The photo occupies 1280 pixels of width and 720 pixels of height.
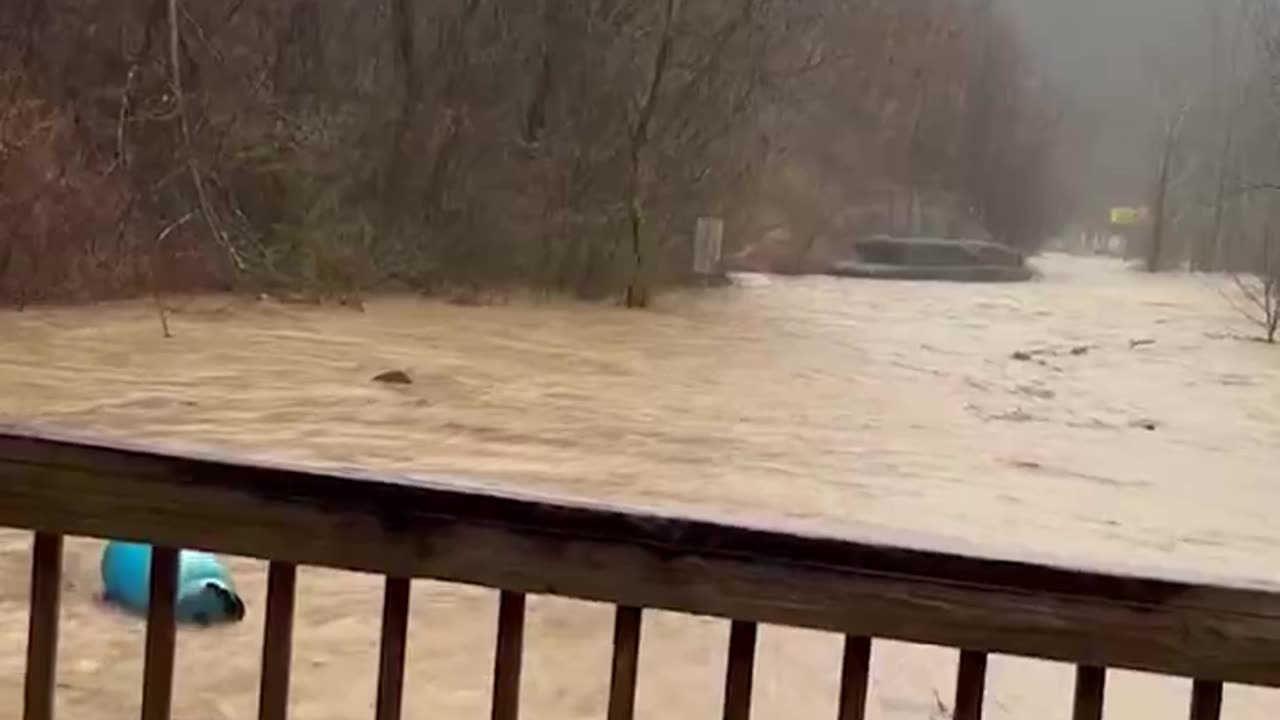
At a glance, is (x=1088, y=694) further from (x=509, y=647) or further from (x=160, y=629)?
(x=160, y=629)

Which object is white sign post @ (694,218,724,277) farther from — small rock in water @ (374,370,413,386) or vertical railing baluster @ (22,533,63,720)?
vertical railing baluster @ (22,533,63,720)

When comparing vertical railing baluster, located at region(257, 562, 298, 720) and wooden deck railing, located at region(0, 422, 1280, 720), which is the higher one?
wooden deck railing, located at region(0, 422, 1280, 720)

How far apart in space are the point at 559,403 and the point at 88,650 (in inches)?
227

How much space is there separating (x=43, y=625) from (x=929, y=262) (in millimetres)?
29340

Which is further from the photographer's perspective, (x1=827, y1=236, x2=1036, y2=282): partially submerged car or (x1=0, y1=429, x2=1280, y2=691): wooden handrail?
(x1=827, y1=236, x2=1036, y2=282): partially submerged car

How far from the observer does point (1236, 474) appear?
29.5 ft

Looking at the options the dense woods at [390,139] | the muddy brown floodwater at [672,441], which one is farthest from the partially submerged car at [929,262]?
the muddy brown floodwater at [672,441]

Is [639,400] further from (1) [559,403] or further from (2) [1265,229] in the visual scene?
(2) [1265,229]

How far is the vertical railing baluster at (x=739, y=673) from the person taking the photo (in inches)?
47.7

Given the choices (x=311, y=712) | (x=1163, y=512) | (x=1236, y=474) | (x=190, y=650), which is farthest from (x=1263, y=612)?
(x=1236, y=474)

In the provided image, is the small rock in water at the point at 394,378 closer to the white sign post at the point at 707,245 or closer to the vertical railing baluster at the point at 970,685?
the vertical railing baluster at the point at 970,685

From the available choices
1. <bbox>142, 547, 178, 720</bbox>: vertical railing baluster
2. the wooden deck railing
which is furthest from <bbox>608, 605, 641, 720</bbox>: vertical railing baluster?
<bbox>142, 547, 178, 720</bbox>: vertical railing baluster

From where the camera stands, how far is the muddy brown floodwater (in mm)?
4070

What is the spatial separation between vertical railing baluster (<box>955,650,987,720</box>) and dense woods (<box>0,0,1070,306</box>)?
875 centimetres
